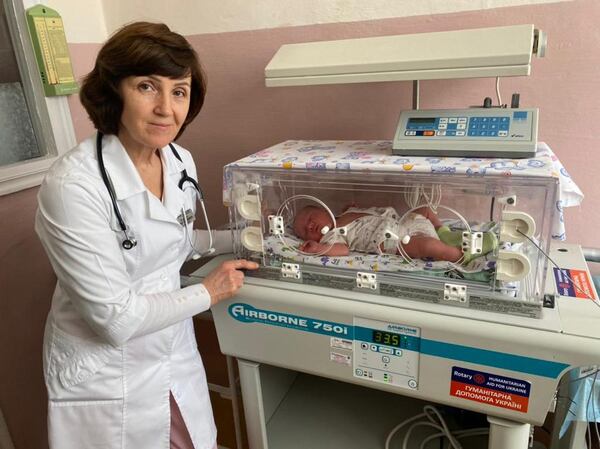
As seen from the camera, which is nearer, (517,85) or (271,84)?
(271,84)

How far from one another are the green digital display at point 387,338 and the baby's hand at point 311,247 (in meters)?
0.25

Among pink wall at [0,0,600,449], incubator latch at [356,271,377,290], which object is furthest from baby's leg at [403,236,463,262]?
pink wall at [0,0,600,449]

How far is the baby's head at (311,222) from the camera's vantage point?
1.14m

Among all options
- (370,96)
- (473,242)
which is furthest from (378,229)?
(370,96)

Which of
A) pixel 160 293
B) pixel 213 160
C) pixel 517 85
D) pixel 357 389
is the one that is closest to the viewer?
pixel 160 293

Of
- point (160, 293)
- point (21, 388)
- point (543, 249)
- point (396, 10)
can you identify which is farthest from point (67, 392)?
point (396, 10)

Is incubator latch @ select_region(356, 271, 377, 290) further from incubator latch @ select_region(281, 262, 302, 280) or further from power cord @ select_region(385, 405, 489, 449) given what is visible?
power cord @ select_region(385, 405, 489, 449)

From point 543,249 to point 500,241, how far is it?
82 mm

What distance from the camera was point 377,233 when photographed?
110cm

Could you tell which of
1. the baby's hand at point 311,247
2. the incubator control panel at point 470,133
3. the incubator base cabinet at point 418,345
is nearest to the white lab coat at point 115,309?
the incubator base cabinet at point 418,345

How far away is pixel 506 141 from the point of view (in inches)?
36.7

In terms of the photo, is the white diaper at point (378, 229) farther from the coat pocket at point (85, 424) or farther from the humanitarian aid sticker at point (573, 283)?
the coat pocket at point (85, 424)

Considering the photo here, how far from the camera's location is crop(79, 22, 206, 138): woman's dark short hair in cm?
94

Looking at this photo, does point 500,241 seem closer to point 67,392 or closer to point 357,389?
point 357,389
